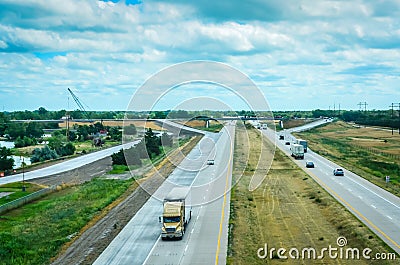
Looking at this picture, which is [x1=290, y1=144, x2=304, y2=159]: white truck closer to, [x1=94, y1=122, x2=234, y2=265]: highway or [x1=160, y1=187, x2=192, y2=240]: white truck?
[x1=94, y1=122, x2=234, y2=265]: highway

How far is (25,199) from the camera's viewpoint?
187 ft

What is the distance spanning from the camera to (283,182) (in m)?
66.4

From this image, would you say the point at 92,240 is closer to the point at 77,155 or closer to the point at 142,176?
the point at 142,176

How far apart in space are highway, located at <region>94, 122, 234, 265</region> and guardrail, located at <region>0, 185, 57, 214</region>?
14018mm

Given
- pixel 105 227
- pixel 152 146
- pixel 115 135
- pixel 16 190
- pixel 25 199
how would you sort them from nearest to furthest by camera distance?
1. pixel 105 227
2. pixel 25 199
3. pixel 16 190
4. pixel 152 146
5. pixel 115 135

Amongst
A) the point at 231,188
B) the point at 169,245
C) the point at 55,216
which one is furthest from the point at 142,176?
the point at 169,245

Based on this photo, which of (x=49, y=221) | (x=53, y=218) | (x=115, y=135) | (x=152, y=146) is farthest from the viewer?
(x=115, y=135)

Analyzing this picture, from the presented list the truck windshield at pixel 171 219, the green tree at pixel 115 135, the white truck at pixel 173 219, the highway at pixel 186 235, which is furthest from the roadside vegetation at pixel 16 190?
the green tree at pixel 115 135

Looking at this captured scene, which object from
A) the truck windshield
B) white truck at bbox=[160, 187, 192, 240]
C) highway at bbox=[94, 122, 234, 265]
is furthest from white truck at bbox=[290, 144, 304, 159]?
the truck windshield

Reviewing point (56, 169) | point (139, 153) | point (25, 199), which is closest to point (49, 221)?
point (25, 199)

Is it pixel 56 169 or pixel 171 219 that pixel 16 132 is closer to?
pixel 56 169

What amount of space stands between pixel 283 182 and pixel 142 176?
21721 millimetres

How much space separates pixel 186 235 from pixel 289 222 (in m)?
9.88

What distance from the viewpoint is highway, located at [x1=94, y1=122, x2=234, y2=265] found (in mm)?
32688
